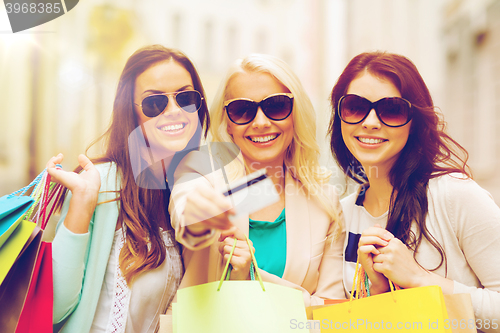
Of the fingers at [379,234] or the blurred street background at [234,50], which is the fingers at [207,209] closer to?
the fingers at [379,234]

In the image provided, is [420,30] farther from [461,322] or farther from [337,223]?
[461,322]

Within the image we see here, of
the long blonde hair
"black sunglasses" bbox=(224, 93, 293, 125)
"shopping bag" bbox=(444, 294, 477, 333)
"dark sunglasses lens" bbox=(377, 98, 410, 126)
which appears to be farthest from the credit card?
"shopping bag" bbox=(444, 294, 477, 333)

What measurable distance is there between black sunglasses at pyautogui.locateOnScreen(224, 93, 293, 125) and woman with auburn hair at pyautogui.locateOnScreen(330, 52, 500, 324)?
291mm

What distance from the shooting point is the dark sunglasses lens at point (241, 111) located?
1.48 meters

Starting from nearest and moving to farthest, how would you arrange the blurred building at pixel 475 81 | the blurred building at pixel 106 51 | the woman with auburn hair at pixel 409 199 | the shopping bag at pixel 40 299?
the shopping bag at pixel 40 299 < the woman with auburn hair at pixel 409 199 < the blurred building at pixel 106 51 < the blurred building at pixel 475 81

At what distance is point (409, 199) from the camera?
1.39 meters

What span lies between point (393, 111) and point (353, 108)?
18cm

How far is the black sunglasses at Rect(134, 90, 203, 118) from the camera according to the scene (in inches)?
57.6

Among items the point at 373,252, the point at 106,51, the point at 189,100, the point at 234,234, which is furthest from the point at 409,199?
the point at 106,51

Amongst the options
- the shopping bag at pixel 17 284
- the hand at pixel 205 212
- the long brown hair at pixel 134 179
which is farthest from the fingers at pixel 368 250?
the shopping bag at pixel 17 284

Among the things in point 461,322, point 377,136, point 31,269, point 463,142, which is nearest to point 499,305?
point 461,322

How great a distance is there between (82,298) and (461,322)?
1500 mm

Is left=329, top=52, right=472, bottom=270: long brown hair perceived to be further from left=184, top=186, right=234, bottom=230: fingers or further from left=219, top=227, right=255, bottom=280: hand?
left=184, top=186, right=234, bottom=230: fingers

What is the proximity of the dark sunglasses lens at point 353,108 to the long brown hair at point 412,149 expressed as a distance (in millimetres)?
118
